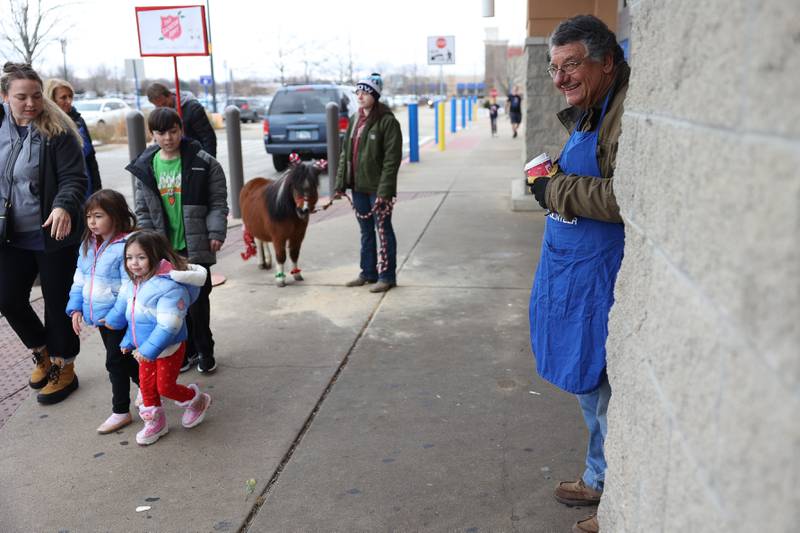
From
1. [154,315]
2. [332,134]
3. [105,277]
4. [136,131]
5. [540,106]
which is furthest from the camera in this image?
[332,134]

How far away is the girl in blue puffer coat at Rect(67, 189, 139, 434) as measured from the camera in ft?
11.9

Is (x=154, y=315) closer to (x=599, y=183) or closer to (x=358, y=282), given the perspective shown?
(x=599, y=183)


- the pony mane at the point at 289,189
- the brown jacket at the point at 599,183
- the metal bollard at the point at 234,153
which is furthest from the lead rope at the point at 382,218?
the metal bollard at the point at 234,153

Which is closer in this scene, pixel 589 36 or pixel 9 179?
pixel 589 36

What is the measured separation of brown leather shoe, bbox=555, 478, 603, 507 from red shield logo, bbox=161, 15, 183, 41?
643 cm

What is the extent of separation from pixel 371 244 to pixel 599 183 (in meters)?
3.97

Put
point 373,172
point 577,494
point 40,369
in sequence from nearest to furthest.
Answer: point 577,494, point 40,369, point 373,172

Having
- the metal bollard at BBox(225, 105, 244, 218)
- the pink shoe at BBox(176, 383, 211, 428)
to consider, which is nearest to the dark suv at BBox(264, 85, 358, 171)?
the metal bollard at BBox(225, 105, 244, 218)

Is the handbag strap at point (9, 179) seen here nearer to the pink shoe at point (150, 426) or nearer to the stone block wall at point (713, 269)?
the pink shoe at point (150, 426)

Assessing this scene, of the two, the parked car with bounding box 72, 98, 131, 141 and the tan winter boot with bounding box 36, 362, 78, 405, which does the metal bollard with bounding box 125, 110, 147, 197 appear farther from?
the parked car with bounding box 72, 98, 131, 141

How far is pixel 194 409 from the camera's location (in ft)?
12.4

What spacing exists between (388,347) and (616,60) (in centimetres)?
272

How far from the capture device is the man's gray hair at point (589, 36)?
2.50 metres

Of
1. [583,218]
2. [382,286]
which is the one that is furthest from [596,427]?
[382,286]
